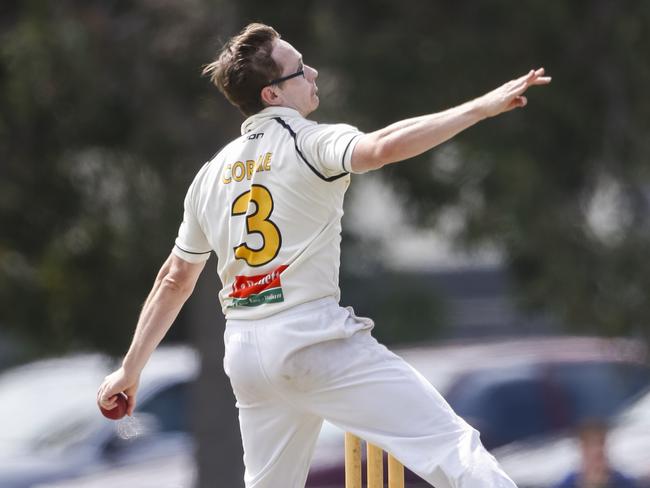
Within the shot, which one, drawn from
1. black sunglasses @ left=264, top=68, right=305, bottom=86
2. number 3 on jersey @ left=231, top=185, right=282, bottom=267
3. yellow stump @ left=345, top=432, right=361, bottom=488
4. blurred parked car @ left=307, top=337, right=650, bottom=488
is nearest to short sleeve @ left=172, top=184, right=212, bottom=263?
number 3 on jersey @ left=231, top=185, right=282, bottom=267

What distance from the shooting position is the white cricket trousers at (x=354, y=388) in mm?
3781

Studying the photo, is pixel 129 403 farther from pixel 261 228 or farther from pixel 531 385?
pixel 531 385

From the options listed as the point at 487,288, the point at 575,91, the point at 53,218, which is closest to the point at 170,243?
the point at 53,218

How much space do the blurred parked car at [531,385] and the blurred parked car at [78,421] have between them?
1689 millimetres

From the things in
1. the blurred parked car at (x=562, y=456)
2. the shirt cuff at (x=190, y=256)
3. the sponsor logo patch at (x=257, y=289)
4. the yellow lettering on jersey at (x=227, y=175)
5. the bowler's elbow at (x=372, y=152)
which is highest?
the yellow lettering on jersey at (x=227, y=175)

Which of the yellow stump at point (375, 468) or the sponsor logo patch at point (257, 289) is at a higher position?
the sponsor logo patch at point (257, 289)

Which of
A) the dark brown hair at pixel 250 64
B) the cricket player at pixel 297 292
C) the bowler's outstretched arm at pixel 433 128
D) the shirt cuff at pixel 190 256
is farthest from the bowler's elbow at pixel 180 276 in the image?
the bowler's outstretched arm at pixel 433 128

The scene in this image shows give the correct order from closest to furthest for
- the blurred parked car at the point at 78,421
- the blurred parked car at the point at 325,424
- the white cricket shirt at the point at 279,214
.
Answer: the white cricket shirt at the point at 279,214 < the blurred parked car at the point at 325,424 < the blurred parked car at the point at 78,421

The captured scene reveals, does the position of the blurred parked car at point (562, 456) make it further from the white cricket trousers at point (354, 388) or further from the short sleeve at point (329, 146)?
the short sleeve at point (329, 146)

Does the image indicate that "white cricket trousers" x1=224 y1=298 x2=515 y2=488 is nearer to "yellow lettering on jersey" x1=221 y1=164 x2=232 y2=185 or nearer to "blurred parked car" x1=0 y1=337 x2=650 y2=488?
"yellow lettering on jersey" x1=221 y1=164 x2=232 y2=185

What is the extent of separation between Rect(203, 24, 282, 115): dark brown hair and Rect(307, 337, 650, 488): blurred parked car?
4.29 m

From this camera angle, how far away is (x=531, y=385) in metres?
8.52

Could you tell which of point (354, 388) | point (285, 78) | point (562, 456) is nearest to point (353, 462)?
point (354, 388)

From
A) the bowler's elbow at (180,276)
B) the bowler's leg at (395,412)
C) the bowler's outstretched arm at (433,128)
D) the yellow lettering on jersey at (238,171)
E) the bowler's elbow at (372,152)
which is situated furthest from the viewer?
the bowler's elbow at (180,276)
